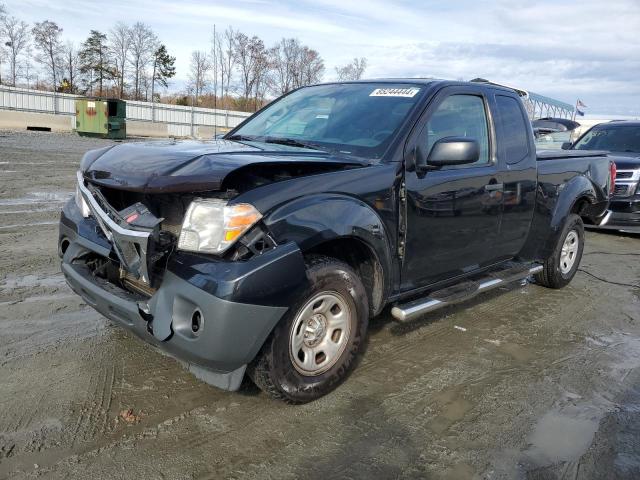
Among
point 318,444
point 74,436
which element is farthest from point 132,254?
point 318,444

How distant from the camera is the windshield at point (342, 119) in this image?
146 inches

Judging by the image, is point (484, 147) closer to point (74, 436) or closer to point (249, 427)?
point (249, 427)

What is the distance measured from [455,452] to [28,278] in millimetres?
4038

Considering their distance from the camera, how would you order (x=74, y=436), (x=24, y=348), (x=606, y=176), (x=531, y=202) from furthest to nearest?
(x=606, y=176), (x=531, y=202), (x=24, y=348), (x=74, y=436)

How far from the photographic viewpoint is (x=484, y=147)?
4.39 metres

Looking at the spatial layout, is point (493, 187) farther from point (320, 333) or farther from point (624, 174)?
point (624, 174)

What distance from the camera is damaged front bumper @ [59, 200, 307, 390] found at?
2584mm

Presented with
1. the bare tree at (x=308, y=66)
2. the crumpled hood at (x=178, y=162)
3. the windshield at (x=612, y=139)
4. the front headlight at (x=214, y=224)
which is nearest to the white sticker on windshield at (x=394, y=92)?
the crumpled hood at (x=178, y=162)

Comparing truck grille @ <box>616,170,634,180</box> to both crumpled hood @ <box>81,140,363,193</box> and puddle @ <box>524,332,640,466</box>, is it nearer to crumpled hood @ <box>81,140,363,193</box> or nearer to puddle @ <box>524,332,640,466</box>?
puddle @ <box>524,332,640,466</box>

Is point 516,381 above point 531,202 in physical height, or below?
below

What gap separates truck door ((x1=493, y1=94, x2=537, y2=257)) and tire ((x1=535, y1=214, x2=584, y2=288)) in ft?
2.73

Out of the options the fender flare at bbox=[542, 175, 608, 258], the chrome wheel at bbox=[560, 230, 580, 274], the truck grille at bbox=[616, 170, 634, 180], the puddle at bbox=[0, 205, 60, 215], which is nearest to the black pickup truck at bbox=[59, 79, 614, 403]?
the fender flare at bbox=[542, 175, 608, 258]

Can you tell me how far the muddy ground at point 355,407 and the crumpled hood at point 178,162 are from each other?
1.24m

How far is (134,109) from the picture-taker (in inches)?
1313
